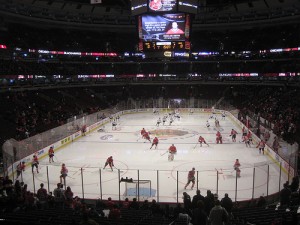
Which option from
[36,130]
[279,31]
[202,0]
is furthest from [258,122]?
[279,31]

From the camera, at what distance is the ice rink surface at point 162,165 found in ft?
43.2

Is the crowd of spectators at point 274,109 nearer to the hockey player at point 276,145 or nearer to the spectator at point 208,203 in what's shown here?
the hockey player at point 276,145

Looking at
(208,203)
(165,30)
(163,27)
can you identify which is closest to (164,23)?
(163,27)

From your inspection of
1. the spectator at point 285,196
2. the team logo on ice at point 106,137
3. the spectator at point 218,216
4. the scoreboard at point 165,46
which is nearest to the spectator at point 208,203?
the spectator at point 218,216

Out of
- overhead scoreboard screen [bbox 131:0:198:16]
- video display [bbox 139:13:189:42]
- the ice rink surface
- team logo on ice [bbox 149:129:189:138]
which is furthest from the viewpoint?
video display [bbox 139:13:189:42]

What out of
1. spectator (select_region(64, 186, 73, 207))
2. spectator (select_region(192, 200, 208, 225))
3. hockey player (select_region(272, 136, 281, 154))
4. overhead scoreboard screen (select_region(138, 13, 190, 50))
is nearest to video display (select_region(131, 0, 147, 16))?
overhead scoreboard screen (select_region(138, 13, 190, 50))

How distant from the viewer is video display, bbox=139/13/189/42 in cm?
2719

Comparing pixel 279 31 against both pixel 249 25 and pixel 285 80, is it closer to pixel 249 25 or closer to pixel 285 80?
pixel 249 25

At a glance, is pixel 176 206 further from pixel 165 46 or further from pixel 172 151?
pixel 165 46

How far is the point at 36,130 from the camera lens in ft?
72.7

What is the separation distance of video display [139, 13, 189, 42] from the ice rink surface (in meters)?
8.31

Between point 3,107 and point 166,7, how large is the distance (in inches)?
613

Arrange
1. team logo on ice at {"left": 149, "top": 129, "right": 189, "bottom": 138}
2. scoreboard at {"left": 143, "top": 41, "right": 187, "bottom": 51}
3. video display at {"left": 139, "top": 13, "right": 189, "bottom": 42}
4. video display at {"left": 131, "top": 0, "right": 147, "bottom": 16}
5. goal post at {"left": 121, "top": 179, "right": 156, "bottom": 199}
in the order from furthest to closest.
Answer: scoreboard at {"left": 143, "top": 41, "right": 187, "bottom": 51} < video display at {"left": 139, "top": 13, "right": 189, "bottom": 42} < video display at {"left": 131, "top": 0, "right": 147, "bottom": 16} < team logo on ice at {"left": 149, "top": 129, "right": 189, "bottom": 138} < goal post at {"left": 121, "top": 179, "right": 156, "bottom": 199}

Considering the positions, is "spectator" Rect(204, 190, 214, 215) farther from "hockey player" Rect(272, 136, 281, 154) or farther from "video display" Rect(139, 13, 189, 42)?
"video display" Rect(139, 13, 189, 42)
